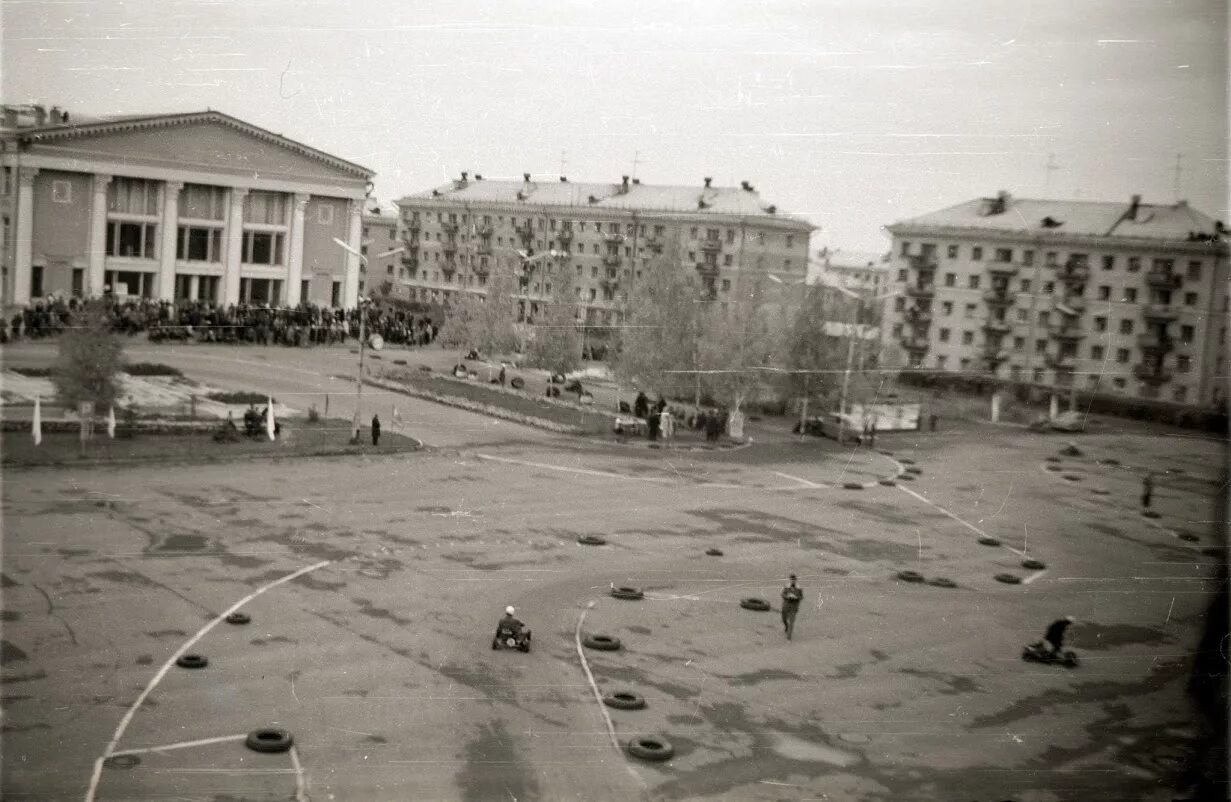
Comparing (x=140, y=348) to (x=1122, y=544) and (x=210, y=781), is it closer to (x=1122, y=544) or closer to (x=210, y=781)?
(x=210, y=781)

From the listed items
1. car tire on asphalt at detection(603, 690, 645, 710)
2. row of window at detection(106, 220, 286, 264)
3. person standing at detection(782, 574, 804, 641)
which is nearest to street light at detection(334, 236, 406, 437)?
row of window at detection(106, 220, 286, 264)

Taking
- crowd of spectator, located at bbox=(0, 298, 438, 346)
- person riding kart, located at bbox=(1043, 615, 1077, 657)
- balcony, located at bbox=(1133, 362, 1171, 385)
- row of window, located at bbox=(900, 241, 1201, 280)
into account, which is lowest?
person riding kart, located at bbox=(1043, 615, 1077, 657)

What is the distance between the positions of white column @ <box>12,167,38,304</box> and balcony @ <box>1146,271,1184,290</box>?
29.3 feet

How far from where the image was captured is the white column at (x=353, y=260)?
945 centimetres

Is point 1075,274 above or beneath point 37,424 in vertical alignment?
above

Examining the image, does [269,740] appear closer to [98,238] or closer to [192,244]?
[192,244]

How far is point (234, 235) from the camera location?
8.41 metres

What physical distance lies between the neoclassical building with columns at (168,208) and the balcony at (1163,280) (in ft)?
22.4

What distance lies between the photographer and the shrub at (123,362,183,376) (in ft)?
31.7

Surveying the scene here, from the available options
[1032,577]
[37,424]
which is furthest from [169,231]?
[1032,577]

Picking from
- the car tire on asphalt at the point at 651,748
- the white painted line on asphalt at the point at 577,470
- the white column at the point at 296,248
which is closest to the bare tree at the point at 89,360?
the white column at the point at 296,248

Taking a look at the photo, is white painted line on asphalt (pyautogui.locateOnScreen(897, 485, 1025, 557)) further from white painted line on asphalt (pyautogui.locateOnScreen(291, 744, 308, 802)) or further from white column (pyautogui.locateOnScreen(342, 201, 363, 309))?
white painted line on asphalt (pyautogui.locateOnScreen(291, 744, 308, 802))

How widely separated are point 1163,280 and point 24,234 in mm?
9130

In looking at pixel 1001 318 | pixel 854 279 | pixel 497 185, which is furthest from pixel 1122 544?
pixel 497 185
